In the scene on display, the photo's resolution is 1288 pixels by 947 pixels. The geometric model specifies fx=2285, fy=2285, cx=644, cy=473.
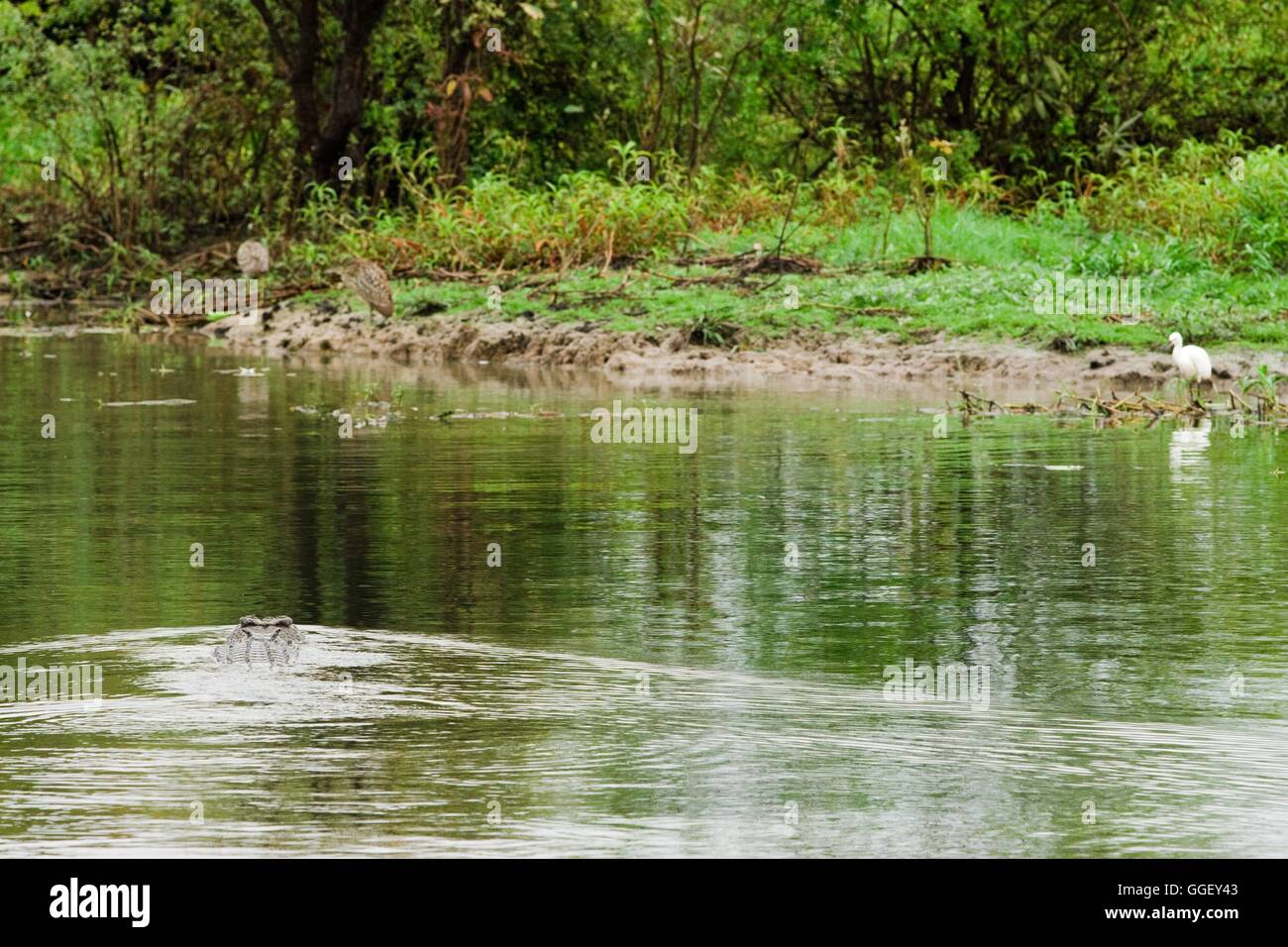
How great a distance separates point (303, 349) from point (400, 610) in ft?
49.7

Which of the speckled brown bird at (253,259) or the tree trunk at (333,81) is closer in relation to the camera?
the speckled brown bird at (253,259)

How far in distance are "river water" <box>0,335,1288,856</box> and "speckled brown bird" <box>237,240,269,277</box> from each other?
12.5m

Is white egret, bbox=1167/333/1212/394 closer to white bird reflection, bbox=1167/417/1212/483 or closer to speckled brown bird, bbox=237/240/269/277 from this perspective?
white bird reflection, bbox=1167/417/1212/483

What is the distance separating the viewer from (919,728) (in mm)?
6711

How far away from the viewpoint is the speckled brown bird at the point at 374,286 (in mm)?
23469

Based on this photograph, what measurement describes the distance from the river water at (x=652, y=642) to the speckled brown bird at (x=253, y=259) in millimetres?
12544

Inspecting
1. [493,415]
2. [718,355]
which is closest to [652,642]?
[493,415]

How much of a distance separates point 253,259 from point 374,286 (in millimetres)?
4476

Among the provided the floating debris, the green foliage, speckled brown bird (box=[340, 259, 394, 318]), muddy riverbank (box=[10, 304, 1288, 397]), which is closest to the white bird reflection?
muddy riverbank (box=[10, 304, 1288, 397])

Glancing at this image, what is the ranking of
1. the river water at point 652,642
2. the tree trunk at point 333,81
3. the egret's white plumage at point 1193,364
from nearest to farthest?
the river water at point 652,642, the egret's white plumage at point 1193,364, the tree trunk at point 333,81

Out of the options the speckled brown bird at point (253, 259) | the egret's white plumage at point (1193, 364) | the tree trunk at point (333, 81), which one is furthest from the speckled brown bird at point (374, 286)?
the egret's white plumage at point (1193, 364)

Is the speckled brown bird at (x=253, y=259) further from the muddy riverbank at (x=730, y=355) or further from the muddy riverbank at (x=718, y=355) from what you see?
the muddy riverbank at (x=730, y=355)
